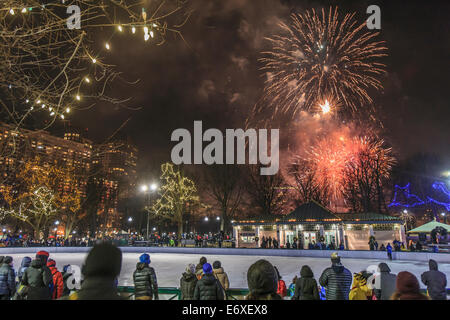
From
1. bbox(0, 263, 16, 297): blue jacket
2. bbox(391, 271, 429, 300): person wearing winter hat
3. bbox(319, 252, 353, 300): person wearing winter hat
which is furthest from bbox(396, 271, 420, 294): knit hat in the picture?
bbox(0, 263, 16, 297): blue jacket

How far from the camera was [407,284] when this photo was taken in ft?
8.14

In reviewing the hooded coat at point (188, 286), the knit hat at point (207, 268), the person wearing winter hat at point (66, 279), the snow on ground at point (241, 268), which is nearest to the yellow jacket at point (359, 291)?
the knit hat at point (207, 268)

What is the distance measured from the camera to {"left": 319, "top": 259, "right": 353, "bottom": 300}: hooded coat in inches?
176

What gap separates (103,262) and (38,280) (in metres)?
3.59

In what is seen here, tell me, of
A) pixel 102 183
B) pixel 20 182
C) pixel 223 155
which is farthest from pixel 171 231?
pixel 20 182

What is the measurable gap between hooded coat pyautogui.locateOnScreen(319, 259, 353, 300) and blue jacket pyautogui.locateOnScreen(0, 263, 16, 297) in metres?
5.92

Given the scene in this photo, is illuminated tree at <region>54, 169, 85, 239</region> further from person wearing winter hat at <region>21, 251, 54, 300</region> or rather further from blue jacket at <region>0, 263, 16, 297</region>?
person wearing winter hat at <region>21, 251, 54, 300</region>

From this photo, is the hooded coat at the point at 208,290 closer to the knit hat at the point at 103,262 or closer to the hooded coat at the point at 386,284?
the knit hat at the point at 103,262

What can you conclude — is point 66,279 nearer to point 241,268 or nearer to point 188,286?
point 188,286

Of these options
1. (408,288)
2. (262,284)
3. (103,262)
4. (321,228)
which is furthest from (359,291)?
(321,228)

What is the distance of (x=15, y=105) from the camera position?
17.9 ft

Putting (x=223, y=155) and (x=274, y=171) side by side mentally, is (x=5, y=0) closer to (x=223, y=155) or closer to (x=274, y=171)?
(x=223, y=155)
